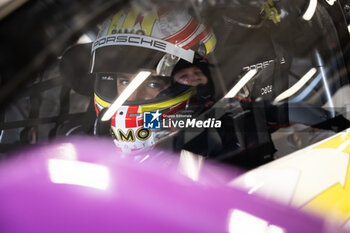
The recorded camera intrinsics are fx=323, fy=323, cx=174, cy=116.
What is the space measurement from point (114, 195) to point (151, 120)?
0.89ft

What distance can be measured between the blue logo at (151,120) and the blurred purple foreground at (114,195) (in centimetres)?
9


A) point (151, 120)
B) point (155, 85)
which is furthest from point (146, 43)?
point (151, 120)

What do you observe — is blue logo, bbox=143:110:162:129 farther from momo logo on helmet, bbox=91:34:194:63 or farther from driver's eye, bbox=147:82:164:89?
momo logo on helmet, bbox=91:34:194:63

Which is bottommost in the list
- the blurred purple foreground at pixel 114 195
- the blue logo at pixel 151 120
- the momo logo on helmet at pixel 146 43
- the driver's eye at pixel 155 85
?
the blurred purple foreground at pixel 114 195

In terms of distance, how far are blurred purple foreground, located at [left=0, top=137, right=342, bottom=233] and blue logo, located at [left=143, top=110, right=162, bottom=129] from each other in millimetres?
93

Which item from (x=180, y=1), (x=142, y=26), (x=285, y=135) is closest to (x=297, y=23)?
(x=285, y=135)

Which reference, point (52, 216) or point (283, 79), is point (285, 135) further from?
point (52, 216)

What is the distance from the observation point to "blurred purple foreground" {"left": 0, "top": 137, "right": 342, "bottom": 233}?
884 mm

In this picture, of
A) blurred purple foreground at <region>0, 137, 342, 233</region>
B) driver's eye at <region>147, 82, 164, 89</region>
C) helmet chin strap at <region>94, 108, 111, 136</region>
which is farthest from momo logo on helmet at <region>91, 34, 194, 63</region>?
blurred purple foreground at <region>0, 137, 342, 233</region>

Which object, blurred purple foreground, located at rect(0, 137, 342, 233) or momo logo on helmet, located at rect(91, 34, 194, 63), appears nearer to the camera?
blurred purple foreground, located at rect(0, 137, 342, 233)

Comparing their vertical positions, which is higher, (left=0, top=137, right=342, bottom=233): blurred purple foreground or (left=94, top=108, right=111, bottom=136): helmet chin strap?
(left=94, top=108, right=111, bottom=136): helmet chin strap

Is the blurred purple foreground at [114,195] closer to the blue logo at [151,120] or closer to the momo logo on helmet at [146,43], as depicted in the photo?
the blue logo at [151,120]

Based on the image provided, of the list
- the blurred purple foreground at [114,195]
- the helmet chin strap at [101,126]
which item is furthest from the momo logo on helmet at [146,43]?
the blurred purple foreground at [114,195]

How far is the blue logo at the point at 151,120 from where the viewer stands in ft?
3.49
